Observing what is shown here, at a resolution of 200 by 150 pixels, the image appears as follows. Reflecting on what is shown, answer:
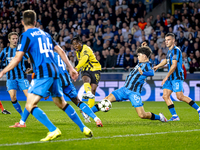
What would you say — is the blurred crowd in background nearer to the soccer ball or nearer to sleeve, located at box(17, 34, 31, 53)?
the soccer ball

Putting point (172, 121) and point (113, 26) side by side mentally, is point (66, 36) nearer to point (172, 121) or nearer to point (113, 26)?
point (113, 26)

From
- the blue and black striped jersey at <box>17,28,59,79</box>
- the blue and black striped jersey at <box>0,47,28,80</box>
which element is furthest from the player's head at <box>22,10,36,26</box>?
the blue and black striped jersey at <box>0,47,28,80</box>

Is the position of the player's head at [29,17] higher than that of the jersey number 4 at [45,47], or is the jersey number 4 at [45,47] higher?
the player's head at [29,17]

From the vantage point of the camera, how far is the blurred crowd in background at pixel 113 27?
46.0 feet

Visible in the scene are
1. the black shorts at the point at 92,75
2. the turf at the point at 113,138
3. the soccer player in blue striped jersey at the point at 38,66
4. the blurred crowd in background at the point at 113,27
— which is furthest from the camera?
the blurred crowd in background at the point at 113,27

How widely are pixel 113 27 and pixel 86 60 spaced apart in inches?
309

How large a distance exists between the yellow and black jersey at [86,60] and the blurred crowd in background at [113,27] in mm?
4846

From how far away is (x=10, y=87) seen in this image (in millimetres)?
8203

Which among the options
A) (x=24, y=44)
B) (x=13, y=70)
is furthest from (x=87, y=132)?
(x=13, y=70)

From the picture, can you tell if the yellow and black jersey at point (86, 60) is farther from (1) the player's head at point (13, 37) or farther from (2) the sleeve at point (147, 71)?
(2) the sleeve at point (147, 71)

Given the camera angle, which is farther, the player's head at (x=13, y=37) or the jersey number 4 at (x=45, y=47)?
the player's head at (x=13, y=37)

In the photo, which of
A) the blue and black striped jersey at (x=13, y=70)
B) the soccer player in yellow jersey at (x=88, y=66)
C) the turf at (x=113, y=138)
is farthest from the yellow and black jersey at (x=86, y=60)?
the turf at (x=113, y=138)

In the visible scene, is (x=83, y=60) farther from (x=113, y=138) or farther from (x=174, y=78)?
(x=113, y=138)

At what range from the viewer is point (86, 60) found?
8047mm
